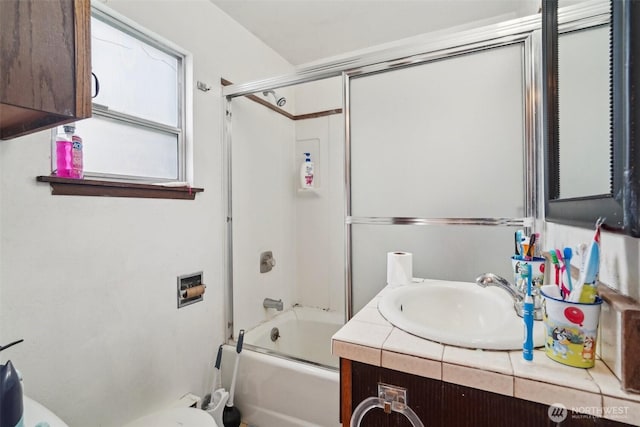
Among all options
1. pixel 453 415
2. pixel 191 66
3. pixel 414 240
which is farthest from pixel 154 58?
pixel 453 415

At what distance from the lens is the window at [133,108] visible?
1.26m

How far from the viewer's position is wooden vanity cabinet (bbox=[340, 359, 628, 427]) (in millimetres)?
576

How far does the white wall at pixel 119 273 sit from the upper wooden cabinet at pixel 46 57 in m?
0.58

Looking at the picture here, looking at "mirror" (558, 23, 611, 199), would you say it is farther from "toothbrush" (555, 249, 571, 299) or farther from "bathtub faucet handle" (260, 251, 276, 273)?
"bathtub faucet handle" (260, 251, 276, 273)

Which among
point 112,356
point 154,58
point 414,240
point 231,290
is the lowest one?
point 112,356

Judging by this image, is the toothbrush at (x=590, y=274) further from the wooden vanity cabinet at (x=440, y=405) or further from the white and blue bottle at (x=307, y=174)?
the white and blue bottle at (x=307, y=174)

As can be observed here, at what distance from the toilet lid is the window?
1072 mm

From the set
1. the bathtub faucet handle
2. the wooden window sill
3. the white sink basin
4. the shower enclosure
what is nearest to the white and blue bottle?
the shower enclosure

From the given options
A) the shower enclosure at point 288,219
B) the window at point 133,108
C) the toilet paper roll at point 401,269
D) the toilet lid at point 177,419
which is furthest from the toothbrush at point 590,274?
the window at point 133,108

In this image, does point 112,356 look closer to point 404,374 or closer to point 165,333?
point 165,333

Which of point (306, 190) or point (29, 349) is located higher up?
point (306, 190)

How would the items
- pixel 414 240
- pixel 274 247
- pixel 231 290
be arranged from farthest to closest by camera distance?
pixel 274 247 < pixel 231 290 < pixel 414 240

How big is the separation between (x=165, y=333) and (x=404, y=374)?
1270 millimetres

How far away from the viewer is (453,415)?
0.64m
